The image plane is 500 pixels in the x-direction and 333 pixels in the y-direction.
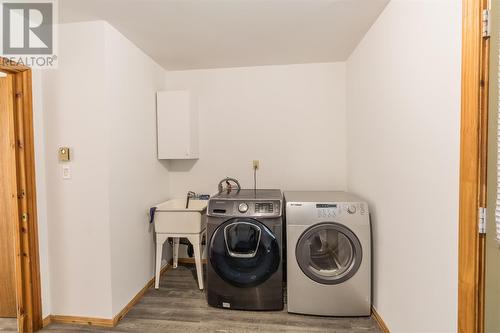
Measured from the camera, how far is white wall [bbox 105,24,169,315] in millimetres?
1976

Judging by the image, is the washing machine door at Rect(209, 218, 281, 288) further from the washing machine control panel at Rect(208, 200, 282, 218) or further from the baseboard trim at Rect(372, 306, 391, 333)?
the baseboard trim at Rect(372, 306, 391, 333)

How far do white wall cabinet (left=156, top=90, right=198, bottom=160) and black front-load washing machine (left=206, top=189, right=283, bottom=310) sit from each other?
0.92m

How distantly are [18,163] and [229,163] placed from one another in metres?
1.89

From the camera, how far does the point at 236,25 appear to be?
6.57 ft

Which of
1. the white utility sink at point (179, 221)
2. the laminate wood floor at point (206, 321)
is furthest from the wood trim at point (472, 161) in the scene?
the white utility sink at point (179, 221)

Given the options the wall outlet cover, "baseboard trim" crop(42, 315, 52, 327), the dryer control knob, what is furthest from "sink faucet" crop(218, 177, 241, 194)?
"baseboard trim" crop(42, 315, 52, 327)

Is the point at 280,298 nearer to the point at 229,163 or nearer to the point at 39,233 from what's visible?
the point at 229,163

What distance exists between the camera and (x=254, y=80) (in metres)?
2.93

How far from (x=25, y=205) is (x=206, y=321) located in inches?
65.0

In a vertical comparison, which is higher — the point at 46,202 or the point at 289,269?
the point at 46,202

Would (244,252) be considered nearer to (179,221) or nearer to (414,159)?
(179,221)

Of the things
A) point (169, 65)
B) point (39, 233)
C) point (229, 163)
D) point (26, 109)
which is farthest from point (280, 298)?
point (169, 65)

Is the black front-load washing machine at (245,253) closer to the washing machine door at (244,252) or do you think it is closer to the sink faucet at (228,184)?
the washing machine door at (244,252)

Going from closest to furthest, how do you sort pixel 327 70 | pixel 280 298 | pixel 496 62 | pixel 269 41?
pixel 496 62
pixel 280 298
pixel 269 41
pixel 327 70
